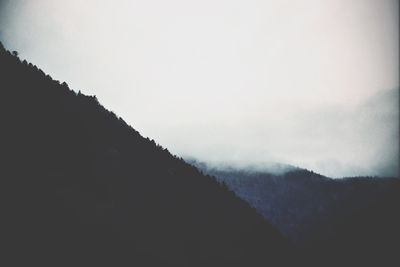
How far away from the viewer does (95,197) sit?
58.2 meters

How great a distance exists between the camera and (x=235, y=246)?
85000 mm

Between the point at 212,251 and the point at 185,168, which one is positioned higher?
the point at 185,168

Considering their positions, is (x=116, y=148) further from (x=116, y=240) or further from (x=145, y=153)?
(x=116, y=240)

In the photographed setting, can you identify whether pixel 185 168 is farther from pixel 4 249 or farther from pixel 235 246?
pixel 4 249

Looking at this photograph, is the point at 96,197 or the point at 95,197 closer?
the point at 95,197

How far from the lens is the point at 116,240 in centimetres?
5106

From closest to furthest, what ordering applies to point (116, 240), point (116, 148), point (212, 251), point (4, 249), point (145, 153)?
1. point (4, 249)
2. point (116, 240)
3. point (212, 251)
4. point (116, 148)
5. point (145, 153)

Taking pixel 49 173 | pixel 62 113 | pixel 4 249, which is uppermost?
pixel 62 113

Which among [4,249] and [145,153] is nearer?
[4,249]

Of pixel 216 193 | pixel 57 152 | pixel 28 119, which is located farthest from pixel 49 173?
pixel 216 193

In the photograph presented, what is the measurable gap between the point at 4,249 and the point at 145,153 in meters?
59.7

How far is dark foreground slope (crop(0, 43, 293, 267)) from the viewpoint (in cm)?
4291

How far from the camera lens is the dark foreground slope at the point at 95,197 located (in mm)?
42906

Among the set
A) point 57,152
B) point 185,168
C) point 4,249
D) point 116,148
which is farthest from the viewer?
point 185,168
